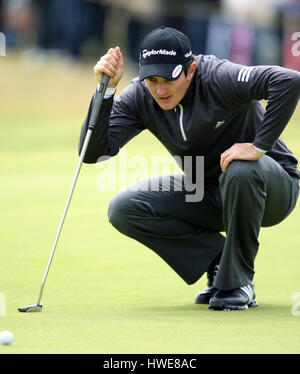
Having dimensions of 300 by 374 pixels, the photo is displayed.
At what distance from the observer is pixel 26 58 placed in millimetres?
26219

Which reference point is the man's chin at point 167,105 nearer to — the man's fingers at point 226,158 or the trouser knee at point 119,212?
the man's fingers at point 226,158

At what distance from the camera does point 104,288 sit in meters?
6.20

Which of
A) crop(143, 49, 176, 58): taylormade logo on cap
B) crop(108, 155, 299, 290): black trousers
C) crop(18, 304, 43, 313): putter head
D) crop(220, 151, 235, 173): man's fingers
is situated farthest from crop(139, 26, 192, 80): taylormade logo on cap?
crop(18, 304, 43, 313): putter head

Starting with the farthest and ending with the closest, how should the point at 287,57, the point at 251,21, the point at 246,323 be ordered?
the point at 251,21
the point at 287,57
the point at 246,323

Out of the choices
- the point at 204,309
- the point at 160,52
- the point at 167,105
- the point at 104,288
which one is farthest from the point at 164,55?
the point at 104,288

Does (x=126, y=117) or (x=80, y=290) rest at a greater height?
(x=126, y=117)

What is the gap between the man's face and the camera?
560 centimetres

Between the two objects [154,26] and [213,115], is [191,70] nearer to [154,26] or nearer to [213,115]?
[213,115]

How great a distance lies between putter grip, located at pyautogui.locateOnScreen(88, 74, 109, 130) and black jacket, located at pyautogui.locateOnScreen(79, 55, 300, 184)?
58 mm

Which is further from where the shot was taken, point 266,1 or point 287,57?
point 266,1

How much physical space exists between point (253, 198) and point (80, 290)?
4.43ft

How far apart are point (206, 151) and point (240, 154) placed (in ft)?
1.69
